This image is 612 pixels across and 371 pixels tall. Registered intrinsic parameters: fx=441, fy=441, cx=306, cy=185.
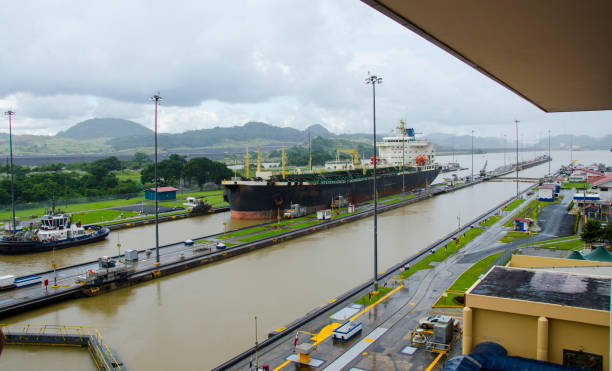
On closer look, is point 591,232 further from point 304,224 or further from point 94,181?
point 94,181

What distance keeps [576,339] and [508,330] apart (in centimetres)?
122

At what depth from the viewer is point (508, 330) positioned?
30.6 ft

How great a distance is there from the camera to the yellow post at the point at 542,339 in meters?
8.70

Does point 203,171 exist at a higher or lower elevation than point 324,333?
higher

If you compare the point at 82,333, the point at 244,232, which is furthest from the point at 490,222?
the point at 82,333

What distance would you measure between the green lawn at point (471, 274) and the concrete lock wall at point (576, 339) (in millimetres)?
5980

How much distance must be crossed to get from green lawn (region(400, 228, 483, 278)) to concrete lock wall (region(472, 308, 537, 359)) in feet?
24.2

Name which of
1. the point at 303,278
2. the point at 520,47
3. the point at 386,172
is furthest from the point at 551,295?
the point at 386,172

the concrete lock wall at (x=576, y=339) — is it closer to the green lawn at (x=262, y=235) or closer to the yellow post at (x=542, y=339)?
the yellow post at (x=542, y=339)

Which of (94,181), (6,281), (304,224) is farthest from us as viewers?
(94,181)

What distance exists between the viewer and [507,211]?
A: 115 ft

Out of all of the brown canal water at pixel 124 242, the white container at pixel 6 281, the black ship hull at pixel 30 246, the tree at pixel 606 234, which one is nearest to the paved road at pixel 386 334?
the tree at pixel 606 234

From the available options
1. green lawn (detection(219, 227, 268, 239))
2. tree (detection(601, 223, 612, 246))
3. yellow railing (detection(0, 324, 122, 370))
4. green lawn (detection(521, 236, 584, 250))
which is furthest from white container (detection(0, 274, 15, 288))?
tree (detection(601, 223, 612, 246))

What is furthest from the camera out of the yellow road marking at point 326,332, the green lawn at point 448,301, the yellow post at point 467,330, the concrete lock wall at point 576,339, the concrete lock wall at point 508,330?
the green lawn at point 448,301
